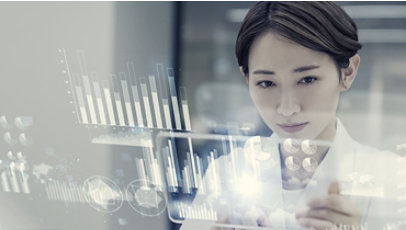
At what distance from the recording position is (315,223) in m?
1.13

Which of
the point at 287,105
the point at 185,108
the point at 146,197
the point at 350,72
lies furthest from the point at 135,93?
the point at 350,72

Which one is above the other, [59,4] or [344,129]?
[59,4]

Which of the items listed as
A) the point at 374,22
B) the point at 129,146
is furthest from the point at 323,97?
the point at 129,146

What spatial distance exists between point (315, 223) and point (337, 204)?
0.06 m

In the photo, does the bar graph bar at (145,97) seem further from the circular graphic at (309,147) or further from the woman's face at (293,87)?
the circular graphic at (309,147)

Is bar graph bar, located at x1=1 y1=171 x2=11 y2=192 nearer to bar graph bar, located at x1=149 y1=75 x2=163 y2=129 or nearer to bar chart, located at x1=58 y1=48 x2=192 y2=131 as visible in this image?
bar chart, located at x1=58 y1=48 x2=192 y2=131

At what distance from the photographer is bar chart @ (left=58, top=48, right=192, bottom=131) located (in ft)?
3.85

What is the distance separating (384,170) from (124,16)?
677 millimetres

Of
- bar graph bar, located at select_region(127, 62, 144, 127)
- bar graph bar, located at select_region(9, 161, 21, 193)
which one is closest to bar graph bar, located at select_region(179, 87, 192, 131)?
bar graph bar, located at select_region(127, 62, 144, 127)

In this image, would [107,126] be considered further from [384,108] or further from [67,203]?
[384,108]

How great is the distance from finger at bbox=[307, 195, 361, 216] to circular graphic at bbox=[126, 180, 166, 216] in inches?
14.0

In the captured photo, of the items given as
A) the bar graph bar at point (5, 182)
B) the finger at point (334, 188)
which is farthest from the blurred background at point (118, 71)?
the finger at point (334, 188)

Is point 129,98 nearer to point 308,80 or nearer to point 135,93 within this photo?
point 135,93

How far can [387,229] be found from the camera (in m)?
1.11
